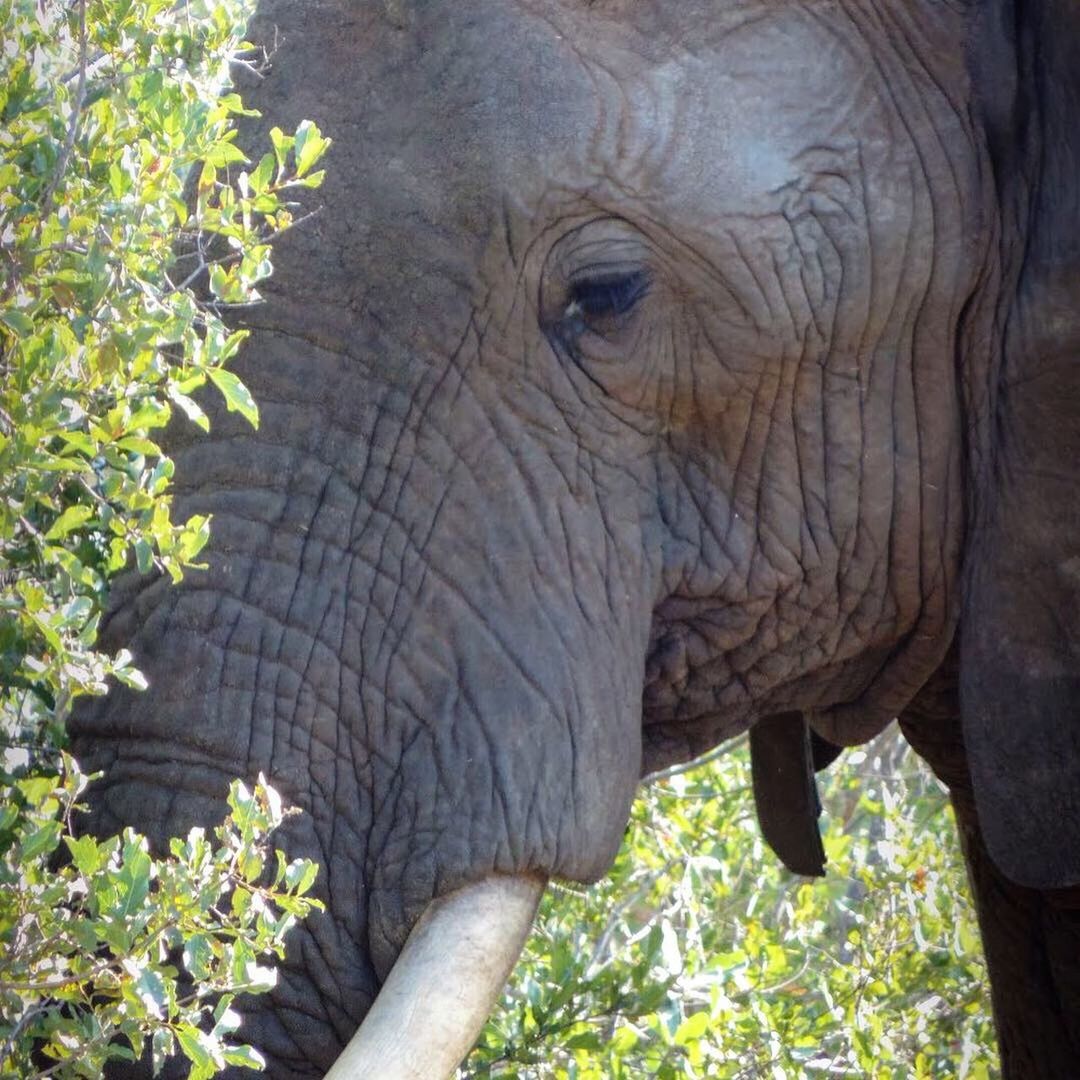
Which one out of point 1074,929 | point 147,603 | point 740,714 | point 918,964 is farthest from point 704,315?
point 918,964

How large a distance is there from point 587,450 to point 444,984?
780 millimetres

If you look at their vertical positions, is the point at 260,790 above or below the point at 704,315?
below

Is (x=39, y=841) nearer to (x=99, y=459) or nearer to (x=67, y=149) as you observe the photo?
(x=99, y=459)

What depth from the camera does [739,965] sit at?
14.3ft

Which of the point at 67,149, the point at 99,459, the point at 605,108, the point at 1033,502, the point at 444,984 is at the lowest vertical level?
the point at 444,984

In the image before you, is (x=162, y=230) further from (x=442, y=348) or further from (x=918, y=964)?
(x=918, y=964)

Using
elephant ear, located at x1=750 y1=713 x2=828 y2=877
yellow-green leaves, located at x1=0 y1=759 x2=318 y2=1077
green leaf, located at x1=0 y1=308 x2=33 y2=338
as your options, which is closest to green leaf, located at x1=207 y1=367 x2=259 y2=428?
green leaf, located at x1=0 y1=308 x2=33 y2=338

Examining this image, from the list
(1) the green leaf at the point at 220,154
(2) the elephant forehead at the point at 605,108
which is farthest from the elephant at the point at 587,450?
(1) the green leaf at the point at 220,154

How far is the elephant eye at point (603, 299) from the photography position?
3.11 m

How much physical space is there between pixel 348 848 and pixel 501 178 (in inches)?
37.4

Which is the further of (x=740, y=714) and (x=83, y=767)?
(x=740, y=714)

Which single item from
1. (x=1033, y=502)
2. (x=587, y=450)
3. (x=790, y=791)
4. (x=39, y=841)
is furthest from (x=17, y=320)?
(x=790, y=791)

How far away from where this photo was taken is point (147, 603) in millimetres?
2971

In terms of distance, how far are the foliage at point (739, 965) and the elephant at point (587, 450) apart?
2.83 feet
